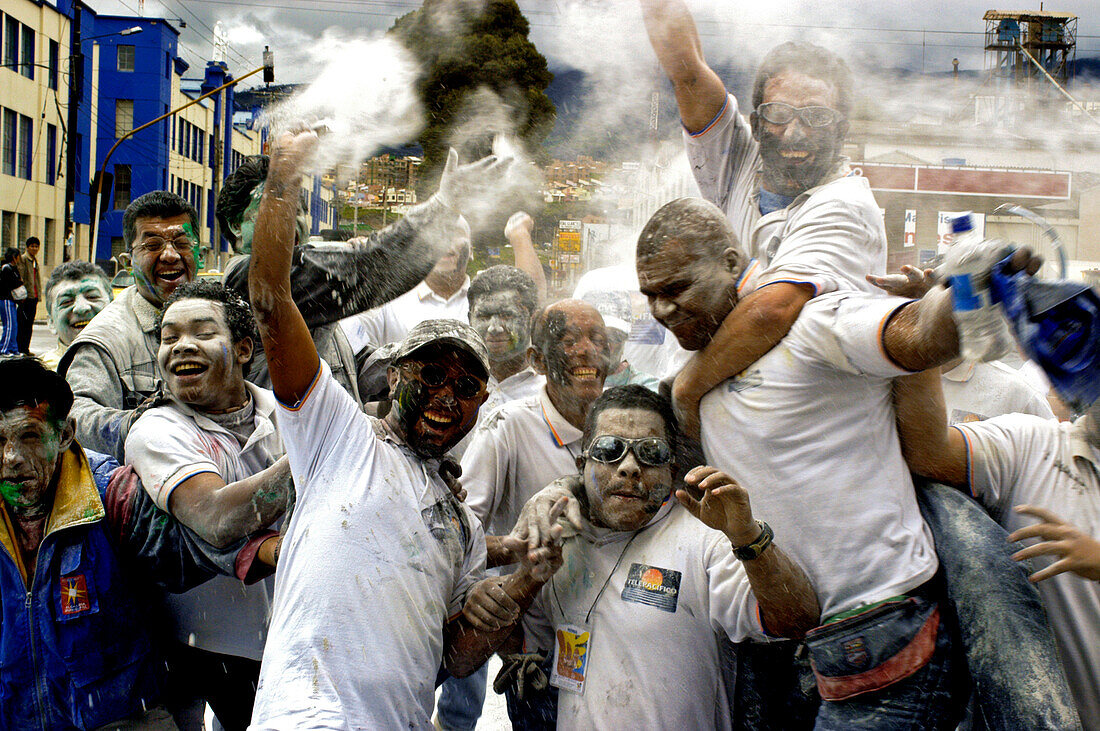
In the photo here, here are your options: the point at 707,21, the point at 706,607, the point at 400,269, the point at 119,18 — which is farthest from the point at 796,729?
the point at 119,18

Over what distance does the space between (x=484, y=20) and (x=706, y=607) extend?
98.9 inches

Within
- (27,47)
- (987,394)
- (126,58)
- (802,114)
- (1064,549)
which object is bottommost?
(1064,549)

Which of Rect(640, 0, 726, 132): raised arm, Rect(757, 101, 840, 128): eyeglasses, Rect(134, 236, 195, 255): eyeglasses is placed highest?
Rect(640, 0, 726, 132): raised arm

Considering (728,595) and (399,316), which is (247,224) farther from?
(728,595)

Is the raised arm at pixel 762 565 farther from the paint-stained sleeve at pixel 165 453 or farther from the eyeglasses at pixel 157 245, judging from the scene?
the eyeglasses at pixel 157 245

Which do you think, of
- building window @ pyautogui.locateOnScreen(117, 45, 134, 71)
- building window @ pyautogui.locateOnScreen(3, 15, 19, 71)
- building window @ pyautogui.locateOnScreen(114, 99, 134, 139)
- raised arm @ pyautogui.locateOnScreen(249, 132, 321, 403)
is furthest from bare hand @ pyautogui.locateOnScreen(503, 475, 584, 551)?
building window @ pyautogui.locateOnScreen(114, 99, 134, 139)

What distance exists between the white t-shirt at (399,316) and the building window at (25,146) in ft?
81.4

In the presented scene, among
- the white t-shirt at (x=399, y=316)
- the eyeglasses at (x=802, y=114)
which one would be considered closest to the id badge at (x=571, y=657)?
the eyeglasses at (x=802, y=114)

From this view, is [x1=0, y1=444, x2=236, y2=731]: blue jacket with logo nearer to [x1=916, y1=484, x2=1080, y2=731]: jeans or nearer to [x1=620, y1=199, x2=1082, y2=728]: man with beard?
[x1=620, y1=199, x2=1082, y2=728]: man with beard

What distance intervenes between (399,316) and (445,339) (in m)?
2.24

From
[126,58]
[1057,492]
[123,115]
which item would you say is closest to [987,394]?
[1057,492]

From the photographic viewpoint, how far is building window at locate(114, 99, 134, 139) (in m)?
25.1

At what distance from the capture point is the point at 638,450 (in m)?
2.46

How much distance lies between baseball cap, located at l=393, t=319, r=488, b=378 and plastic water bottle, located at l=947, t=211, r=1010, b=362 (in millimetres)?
1233
